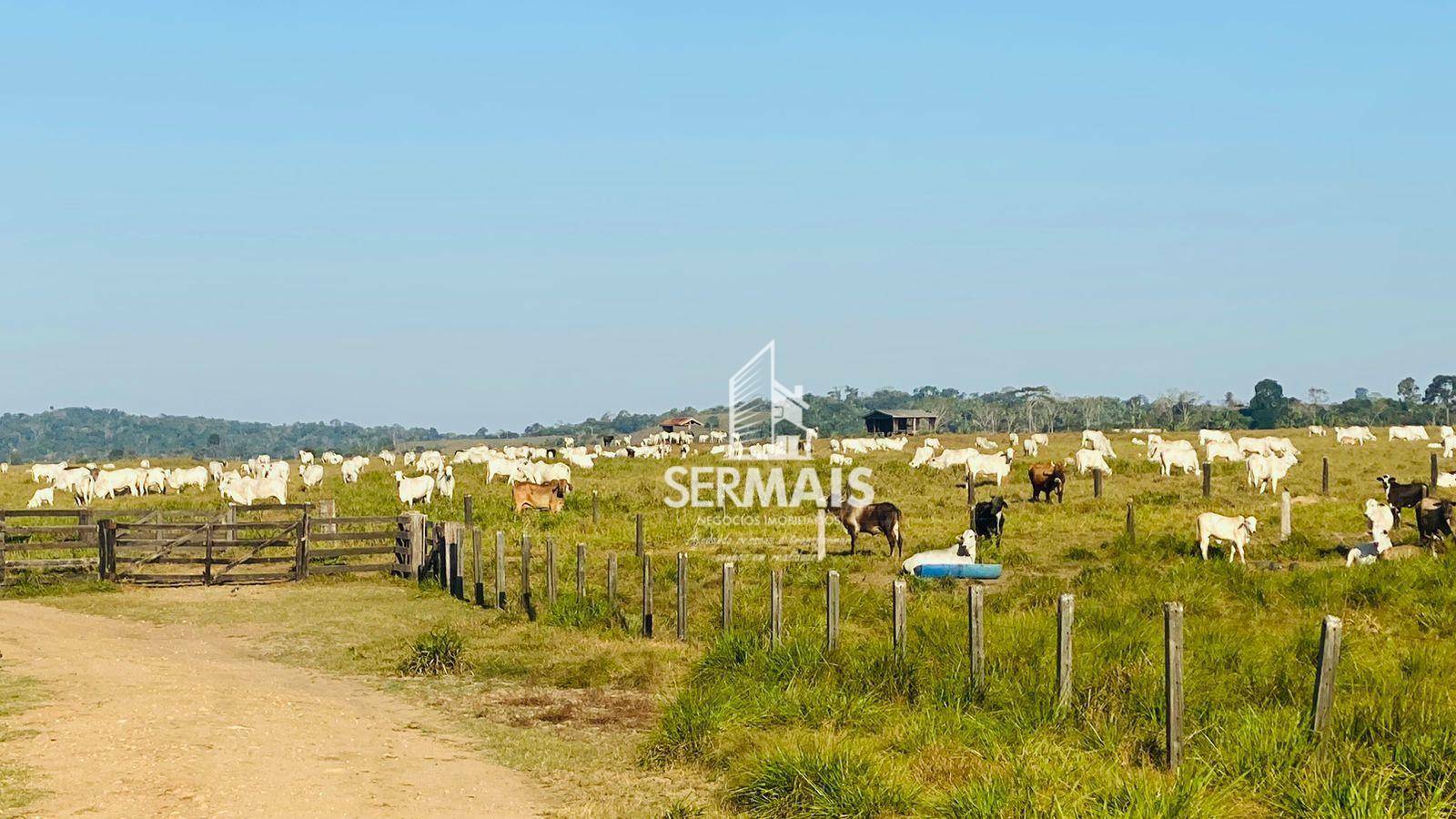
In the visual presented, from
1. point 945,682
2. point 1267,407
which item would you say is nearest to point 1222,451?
point 945,682

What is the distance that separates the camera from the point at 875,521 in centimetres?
2562

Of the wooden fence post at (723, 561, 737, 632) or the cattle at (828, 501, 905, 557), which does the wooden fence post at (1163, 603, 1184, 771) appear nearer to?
the wooden fence post at (723, 561, 737, 632)

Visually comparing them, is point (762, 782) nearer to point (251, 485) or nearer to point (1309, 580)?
point (1309, 580)

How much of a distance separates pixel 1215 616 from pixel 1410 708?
7.34 meters

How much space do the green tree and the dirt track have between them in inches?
5415

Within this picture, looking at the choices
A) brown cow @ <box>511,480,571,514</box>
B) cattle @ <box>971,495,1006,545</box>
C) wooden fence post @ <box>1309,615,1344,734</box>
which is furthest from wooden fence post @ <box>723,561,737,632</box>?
brown cow @ <box>511,480,571,514</box>

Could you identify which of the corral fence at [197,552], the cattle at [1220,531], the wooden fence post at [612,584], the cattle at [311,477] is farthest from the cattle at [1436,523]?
the cattle at [311,477]

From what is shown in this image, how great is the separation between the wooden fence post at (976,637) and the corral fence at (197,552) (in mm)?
15997

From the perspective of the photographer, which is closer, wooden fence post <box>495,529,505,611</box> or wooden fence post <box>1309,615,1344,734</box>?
wooden fence post <box>1309,615,1344,734</box>

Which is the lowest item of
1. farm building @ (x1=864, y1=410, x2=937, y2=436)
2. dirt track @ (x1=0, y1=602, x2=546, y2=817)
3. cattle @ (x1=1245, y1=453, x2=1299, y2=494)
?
dirt track @ (x1=0, y1=602, x2=546, y2=817)

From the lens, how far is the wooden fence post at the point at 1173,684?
1030 centimetres

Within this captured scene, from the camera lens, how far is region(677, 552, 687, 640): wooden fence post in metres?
17.2

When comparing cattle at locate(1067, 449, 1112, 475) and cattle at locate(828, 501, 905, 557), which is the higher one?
cattle at locate(1067, 449, 1112, 475)

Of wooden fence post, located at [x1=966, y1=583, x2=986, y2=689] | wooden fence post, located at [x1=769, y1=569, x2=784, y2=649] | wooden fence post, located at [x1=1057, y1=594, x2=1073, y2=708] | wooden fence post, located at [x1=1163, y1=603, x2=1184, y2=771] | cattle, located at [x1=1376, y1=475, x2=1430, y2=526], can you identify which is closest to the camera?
wooden fence post, located at [x1=1163, y1=603, x2=1184, y2=771]
